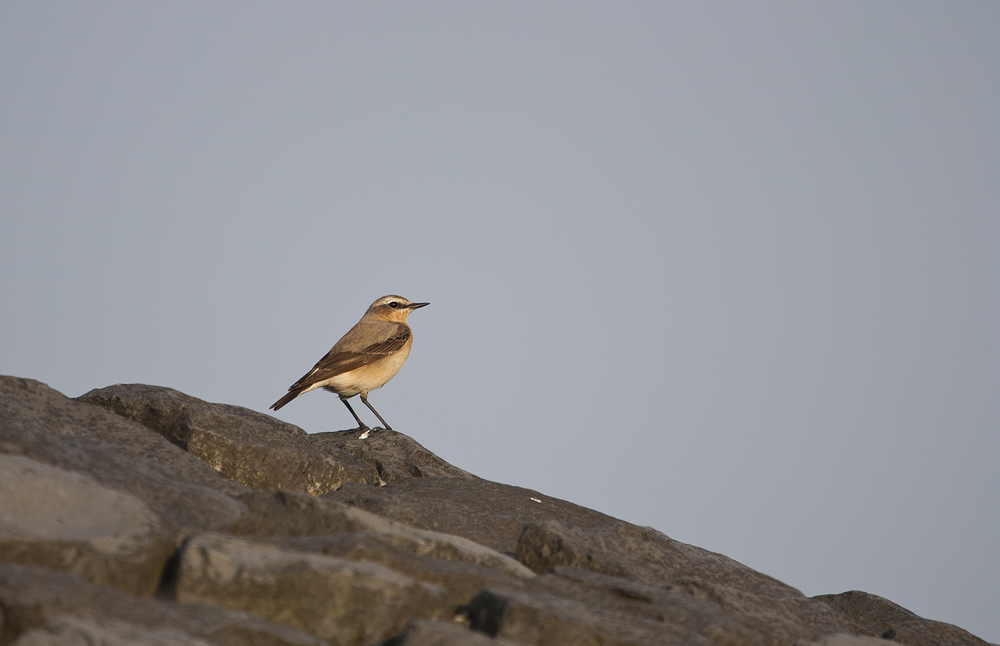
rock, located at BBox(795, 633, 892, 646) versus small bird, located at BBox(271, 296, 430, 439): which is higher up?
small bird, located at BBox(271, 296, 430, 439)

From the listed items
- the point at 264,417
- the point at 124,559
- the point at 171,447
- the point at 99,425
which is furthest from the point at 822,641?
the point at 264,417

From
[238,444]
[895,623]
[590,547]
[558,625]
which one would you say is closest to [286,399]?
[238,444]

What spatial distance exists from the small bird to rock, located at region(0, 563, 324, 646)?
9306 millimetres

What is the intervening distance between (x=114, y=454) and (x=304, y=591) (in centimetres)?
235

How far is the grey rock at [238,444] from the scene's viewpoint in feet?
23.3

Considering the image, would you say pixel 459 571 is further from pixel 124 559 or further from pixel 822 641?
pixel 822 641

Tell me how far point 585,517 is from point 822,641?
143 inches

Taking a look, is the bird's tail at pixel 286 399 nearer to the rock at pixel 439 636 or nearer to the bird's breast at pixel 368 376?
the bird's breast at pixel 368 376

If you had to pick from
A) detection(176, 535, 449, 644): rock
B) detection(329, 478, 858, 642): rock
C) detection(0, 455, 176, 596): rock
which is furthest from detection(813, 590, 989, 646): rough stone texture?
detection(0, 455, 176, 596): rock

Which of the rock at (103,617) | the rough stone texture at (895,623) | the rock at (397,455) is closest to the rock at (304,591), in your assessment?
the rock at (103,617)

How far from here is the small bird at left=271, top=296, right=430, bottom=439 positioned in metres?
13.1

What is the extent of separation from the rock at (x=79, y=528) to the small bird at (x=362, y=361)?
8.47 metres

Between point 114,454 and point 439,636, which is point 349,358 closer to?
point 114,454

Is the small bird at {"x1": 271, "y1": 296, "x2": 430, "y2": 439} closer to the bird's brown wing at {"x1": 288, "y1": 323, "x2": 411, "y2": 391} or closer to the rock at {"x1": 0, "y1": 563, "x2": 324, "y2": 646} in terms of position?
the bird's brown wing at {"x1": 288, "y1": 323, "x2": 411, "y2": 391}
